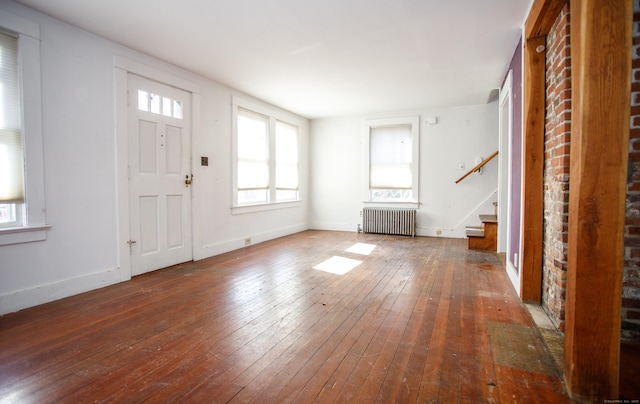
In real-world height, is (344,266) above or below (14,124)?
below

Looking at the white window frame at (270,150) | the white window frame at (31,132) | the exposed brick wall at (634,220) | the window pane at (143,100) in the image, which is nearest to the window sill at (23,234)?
the white window frame at (31,132)

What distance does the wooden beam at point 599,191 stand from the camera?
59.8 inches

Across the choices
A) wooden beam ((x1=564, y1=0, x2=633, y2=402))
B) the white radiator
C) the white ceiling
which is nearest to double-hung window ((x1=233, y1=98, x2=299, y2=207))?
the white ceiling

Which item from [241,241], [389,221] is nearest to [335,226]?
[389,221]

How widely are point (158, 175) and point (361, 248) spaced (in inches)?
130

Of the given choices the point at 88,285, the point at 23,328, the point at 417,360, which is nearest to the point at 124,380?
the point at 23,328

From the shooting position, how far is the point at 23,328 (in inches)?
97.3

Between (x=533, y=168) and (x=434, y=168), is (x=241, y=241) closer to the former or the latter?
(x=434, y=168)

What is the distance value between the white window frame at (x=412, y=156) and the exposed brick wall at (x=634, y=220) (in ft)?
15.4

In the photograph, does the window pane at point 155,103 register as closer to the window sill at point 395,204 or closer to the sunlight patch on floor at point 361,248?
the sunlight patch on floor at point 361,248

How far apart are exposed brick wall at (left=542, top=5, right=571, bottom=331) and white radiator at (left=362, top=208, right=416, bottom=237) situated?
3922 mm

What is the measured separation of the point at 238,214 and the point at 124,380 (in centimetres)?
380

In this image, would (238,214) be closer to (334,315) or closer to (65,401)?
(334,315)

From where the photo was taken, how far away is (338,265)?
4.40m
